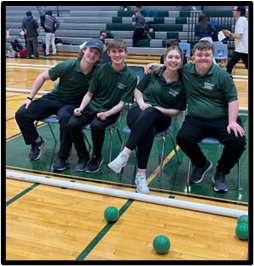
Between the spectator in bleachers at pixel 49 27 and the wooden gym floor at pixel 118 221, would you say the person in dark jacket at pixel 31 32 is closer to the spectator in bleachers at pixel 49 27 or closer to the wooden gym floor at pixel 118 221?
the spectator in bleachers at pixel 49 27

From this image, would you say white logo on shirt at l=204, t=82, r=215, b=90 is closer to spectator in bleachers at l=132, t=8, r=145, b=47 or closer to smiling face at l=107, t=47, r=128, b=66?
smiling face at l=107, t=47, r=128, b=66

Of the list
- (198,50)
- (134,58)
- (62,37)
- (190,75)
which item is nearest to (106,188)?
(190,75)

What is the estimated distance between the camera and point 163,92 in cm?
338

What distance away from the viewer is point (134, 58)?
12070 mm

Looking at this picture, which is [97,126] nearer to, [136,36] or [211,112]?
[211,112]

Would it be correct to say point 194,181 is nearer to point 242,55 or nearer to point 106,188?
point 106,188

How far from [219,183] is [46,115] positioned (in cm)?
197

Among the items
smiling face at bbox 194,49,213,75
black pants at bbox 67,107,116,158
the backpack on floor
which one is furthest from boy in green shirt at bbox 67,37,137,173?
the backpack on floor

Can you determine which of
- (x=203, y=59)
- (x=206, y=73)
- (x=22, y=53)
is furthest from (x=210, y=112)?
(x=22, y=53)

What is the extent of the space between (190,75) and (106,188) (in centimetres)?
133

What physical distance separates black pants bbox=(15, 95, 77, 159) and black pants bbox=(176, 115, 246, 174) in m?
1.21

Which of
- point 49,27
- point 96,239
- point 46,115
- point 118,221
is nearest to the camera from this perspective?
point 96,239

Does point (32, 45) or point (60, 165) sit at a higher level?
point (32, 45)

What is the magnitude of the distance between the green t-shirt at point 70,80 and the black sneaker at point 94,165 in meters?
0.68
